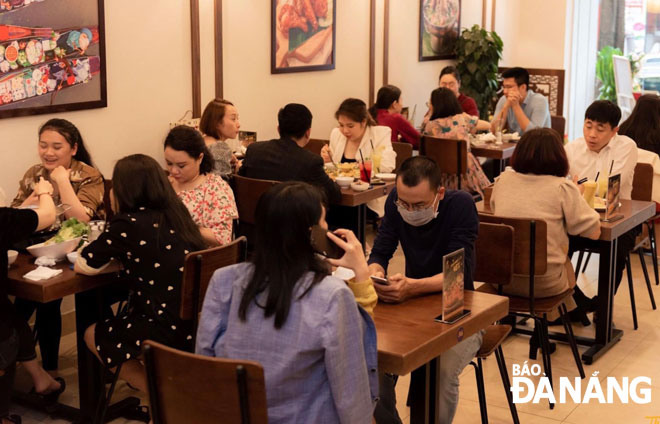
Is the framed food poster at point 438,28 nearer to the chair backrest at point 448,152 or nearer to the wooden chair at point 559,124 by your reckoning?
the wooden chair at point 559,124

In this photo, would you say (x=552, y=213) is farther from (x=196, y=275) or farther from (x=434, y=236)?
(x=196, y=275)

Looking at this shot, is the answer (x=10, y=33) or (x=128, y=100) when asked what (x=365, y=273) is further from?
(x=128, y=100)

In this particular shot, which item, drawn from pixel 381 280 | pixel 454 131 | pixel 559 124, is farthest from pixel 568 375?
pixel 559 124

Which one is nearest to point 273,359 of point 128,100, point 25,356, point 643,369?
point 25,356

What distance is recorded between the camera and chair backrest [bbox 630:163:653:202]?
5.16 meters

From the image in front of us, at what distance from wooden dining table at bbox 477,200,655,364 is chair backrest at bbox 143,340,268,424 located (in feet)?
8.03

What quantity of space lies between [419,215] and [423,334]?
749 millimetres

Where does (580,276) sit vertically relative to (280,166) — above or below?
below

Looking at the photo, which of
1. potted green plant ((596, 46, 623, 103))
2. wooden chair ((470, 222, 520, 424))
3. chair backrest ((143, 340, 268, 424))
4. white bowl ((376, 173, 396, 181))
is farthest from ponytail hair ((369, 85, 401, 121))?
potted green plant ((596, 46, 623, 103))

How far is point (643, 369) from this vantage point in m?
4.21

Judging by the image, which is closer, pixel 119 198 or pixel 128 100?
pixel 119 198

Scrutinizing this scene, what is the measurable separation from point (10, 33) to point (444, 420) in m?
3.04

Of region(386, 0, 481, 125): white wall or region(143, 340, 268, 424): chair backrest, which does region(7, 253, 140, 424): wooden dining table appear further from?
region(386, 0, 481, 125): white wall

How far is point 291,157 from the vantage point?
486cm
